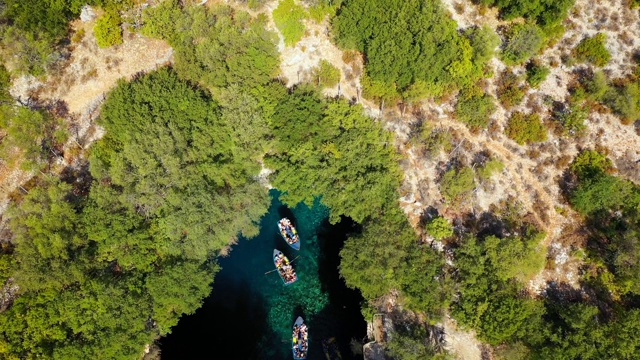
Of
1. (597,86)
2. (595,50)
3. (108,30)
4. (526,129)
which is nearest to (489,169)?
(526,129)

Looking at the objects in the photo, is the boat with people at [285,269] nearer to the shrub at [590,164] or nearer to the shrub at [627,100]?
the shrub at [590,164]

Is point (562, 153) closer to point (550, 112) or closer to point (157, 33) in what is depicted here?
point (550, 112)

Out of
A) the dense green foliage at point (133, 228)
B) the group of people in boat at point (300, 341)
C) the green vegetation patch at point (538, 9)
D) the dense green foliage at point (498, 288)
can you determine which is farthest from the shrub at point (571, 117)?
the group of people in boat at point (300, 341)

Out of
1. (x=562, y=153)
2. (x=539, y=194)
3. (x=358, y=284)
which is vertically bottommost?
(x=358, y=284)

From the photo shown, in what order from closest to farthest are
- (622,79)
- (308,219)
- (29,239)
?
(29,239) < (622,79) < (308,219)

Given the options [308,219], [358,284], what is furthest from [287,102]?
[358,284]
